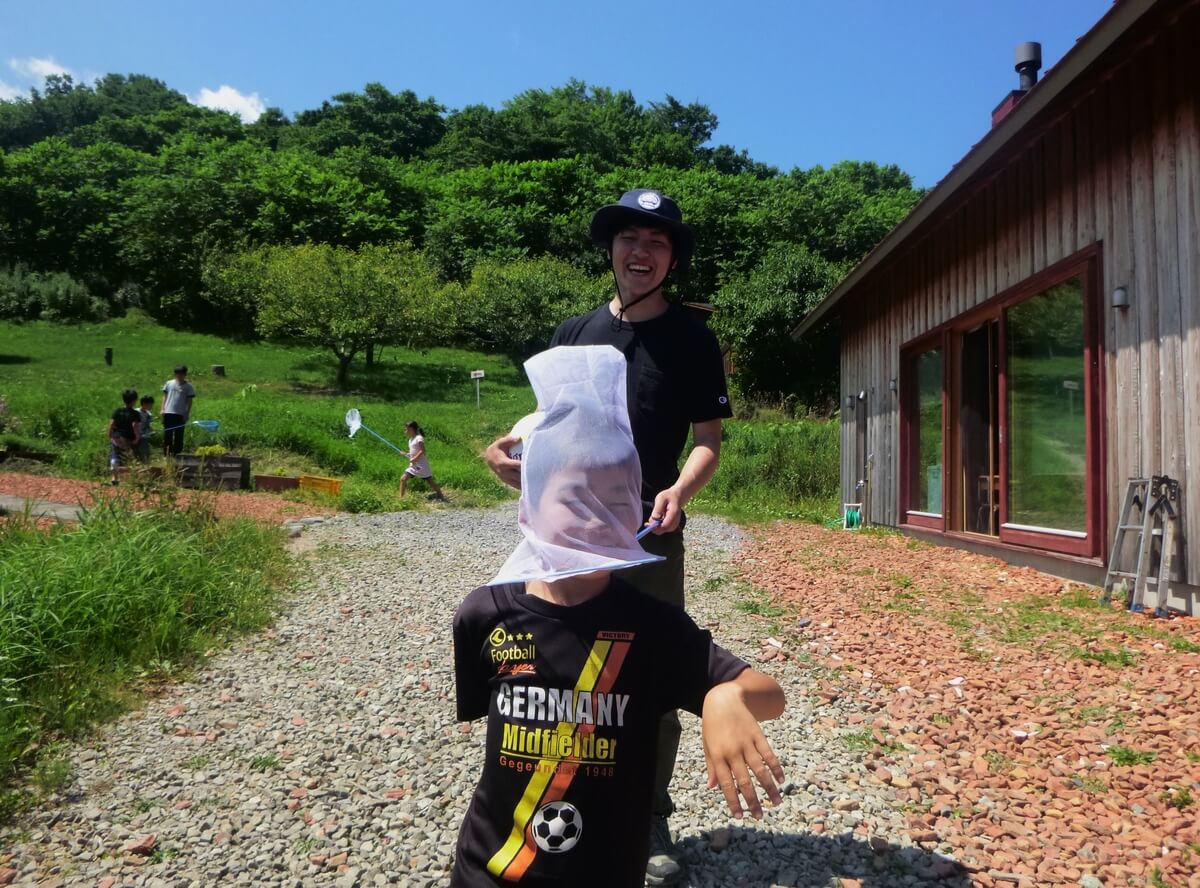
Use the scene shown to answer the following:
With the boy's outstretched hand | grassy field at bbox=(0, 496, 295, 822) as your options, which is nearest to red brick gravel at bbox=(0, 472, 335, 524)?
grassy field at bbox=(0, 496, 295, 822)

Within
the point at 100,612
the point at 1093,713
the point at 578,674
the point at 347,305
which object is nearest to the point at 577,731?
the point at 578,674

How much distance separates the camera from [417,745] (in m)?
3.71

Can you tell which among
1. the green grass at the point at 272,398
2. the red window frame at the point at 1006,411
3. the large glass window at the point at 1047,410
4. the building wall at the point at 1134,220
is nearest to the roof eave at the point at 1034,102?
the building wall at the point at 1134,220

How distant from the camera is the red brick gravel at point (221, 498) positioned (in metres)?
9.71

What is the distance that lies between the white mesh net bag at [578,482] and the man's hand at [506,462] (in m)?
0.24

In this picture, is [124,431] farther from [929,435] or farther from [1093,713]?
[1093,713]

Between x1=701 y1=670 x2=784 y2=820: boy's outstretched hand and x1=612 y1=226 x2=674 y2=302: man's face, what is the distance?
133 cm

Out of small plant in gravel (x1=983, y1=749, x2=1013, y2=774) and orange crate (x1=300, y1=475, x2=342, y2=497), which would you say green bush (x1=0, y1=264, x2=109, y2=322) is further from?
small plant in gravel (x1=983, y1=749, x2=1013, y2=774)

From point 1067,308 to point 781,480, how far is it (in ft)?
31.3

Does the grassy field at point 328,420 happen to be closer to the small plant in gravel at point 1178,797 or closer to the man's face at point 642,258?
the man's face at point 642,258

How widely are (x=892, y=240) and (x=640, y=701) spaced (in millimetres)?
9142

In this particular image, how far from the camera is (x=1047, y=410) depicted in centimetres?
730

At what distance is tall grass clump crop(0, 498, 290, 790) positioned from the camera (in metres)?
3.94

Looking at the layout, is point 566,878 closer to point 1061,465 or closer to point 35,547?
point 35,547
